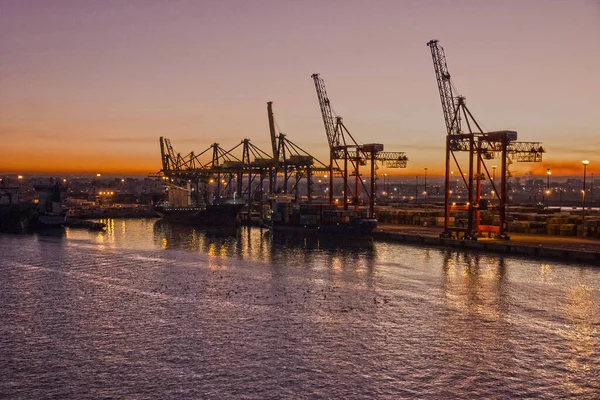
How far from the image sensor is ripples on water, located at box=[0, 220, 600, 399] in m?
19.1

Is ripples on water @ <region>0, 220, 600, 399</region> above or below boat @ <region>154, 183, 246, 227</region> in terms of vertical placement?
below

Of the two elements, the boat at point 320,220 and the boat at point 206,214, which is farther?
the boat at point 206,214

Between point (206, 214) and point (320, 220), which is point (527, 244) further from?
point (206, 214)

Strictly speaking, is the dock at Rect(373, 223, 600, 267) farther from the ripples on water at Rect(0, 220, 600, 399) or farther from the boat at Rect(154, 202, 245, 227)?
the boat at Rect(154, 202, 245, 227)

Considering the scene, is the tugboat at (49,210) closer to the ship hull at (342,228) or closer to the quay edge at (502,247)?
the ship hull at (342,228)

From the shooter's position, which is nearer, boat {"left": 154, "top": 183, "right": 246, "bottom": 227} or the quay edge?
the quay edge

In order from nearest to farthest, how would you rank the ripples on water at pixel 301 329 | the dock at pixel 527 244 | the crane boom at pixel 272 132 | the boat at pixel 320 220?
the ripples on water at pixel 301 329 → the dock at pixel 527 244 → the boat at pixel 320 220 → the crane boom at pixel 272 132

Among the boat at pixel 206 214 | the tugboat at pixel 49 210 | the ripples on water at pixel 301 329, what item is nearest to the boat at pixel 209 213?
the boat at pixel 206 214

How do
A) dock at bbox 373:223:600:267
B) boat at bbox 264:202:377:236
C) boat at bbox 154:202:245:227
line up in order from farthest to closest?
boat at bbox 154:202:245:227 < boat at bbox 264:202:377:236 < dock at bbox 373:223:600:267

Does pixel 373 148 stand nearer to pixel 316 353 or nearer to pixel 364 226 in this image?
pixel 364 226

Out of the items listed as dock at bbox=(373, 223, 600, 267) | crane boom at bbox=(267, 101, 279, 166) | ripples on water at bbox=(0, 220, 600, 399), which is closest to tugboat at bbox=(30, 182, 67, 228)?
crane boom at bbox=(267, 101, 279, 166)

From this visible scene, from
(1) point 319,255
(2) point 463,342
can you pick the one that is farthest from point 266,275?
(2) point 463,342

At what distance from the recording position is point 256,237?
73.2 meters

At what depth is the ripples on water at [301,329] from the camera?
1909cm
